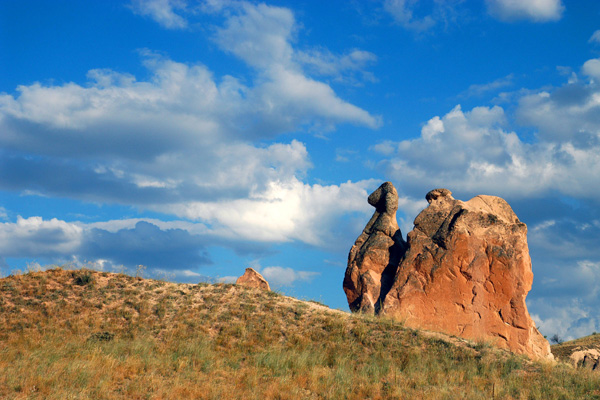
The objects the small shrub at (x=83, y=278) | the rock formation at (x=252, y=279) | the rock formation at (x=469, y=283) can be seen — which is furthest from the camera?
the rock formation at (x=252, y=279)

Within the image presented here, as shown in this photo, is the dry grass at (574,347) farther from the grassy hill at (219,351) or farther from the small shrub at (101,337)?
the small shrub at (101,337)

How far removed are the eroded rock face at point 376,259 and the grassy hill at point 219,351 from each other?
198 inches

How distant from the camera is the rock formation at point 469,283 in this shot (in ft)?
88.7

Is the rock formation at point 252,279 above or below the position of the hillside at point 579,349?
above

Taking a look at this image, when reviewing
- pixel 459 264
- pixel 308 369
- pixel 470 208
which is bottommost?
pixel 308 369

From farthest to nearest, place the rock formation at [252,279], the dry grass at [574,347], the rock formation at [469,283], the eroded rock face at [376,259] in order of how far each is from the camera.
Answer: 1. the rock formation at [252,279]
2. the dry grass at [574,347]
3. the eroded rock face at [376,259]
4. the rock formation at [469,283]

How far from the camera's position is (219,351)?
19766mm

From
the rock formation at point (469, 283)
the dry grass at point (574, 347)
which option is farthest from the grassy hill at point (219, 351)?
the dry grass at point (574, 347)

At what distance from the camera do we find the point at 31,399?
13.5 m

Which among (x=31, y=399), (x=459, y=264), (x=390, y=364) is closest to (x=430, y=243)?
(x=459, y=264)

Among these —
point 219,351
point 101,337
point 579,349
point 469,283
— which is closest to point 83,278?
point 101,337

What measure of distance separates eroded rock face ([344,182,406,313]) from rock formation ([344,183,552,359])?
0.24 m

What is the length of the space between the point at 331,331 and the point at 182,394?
8448 millimetres

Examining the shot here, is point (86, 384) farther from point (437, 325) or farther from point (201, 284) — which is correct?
point (437, 325)
